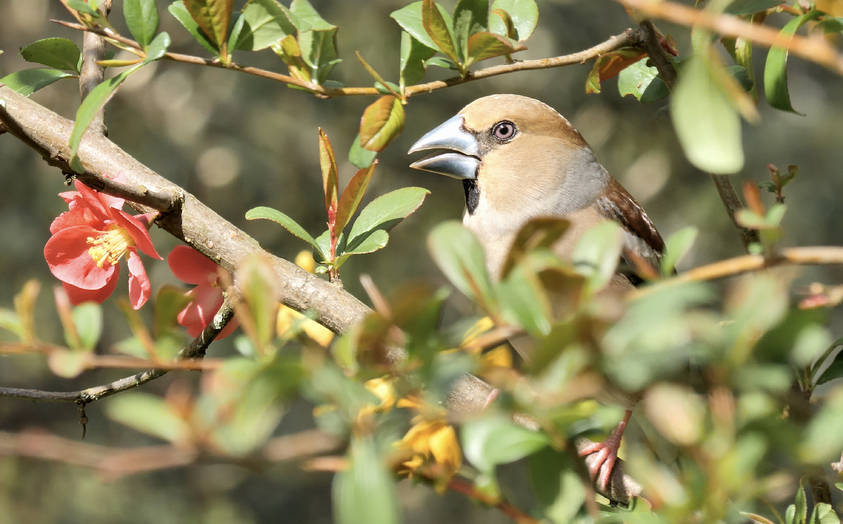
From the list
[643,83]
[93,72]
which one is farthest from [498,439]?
[93,72]

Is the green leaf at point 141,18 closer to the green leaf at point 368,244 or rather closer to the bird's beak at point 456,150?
the green leaf at point 368,244

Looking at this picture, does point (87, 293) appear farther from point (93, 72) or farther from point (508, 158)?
point (508, 158)

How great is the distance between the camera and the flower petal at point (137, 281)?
137 centimetres

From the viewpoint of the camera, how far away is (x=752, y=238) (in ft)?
4.95

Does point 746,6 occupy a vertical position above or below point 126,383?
above

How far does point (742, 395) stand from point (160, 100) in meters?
5.83

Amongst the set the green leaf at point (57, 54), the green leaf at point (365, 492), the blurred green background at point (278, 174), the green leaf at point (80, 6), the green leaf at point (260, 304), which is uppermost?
the green leaf at point (80, 6)

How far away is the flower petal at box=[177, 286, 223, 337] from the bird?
805mm

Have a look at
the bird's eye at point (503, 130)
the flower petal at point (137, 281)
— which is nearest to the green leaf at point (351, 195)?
the flower petal at point (137, 281)

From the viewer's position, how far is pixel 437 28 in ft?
3.88

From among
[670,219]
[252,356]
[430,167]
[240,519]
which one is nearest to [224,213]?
[240,519]

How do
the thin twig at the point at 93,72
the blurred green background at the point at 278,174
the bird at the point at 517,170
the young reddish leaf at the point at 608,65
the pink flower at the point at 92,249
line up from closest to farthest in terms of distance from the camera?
the pink flower at the point at 92,249
the young reddish leaf at the point at 608,65
the thin twig at the point at 93,72
the bird at the point at 517,170
the blurred green background at the point at 278,174

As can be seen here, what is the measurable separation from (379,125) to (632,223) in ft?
4.37

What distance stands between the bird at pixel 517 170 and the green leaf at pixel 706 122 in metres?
1.50
